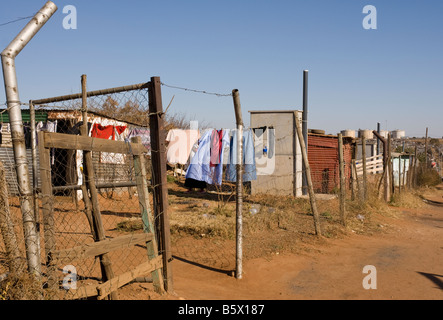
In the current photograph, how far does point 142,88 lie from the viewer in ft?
14.0

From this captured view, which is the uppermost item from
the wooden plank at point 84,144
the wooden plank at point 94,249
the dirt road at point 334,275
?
the wooden plank at point 84,144

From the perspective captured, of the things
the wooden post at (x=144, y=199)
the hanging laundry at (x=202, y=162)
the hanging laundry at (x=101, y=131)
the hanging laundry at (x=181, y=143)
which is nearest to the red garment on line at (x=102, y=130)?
the hanging laundry at (x=101, y=131)

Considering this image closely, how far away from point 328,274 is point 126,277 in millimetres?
3050

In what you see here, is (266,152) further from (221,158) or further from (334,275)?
(334,275)

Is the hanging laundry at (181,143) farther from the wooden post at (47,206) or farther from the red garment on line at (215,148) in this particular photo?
the wooden post at (47,206)

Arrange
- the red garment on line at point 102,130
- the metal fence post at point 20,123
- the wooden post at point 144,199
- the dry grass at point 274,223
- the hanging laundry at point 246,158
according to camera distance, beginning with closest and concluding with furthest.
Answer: the metal fence post at point 20,123 < the wooden post at point 144,199 < the dry grass at point 274,223 < the hanging laundry at point 246,158 < the red garment on line at point 102,130

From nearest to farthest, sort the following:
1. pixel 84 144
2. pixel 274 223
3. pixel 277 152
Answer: pixel 84 144
pixel 274 223
pixel 277 152

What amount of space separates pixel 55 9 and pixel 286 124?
10.6 metres

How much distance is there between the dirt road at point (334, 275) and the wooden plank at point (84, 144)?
176 cm

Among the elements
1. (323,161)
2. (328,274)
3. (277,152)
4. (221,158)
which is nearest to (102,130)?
(221,158)

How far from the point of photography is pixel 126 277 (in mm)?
3838

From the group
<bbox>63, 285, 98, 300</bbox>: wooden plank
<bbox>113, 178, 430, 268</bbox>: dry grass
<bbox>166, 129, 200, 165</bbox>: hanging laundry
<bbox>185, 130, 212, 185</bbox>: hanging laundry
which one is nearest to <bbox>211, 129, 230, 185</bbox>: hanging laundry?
<bbox>185, 130, 212, 185</bbox>: hanging laundry

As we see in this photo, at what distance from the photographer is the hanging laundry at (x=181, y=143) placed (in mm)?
10930

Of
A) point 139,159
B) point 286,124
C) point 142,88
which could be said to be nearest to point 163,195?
point 139,159
